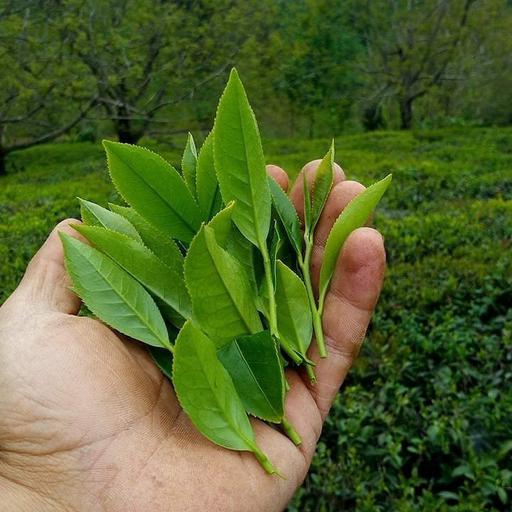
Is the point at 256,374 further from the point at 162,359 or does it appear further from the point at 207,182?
the point at 207,182

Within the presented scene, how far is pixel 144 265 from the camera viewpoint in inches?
55.3

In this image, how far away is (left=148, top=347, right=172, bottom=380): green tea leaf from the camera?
142 centimetres

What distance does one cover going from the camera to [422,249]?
4.34 m

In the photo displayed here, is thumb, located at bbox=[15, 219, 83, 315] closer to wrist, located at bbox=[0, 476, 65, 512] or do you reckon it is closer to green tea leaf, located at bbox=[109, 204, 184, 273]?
green tea leaf, located at bbox=[109, 204, 184, 273]

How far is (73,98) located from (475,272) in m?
8.94

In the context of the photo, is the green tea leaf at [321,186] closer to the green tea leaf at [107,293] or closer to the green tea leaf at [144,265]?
the green tea leaf at [144,265]

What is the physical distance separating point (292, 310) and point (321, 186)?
350 millimetres

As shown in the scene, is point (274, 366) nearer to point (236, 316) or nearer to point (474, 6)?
point (236, 316)

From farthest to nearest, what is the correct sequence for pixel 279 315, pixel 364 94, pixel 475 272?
pixel 364 94 → pixel 475 272 → pixel 279 315

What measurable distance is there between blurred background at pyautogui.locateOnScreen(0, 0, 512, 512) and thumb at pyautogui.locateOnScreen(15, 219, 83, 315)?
1143 mm

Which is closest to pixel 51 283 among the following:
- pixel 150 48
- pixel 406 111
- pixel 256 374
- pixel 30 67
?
pixel 256 374

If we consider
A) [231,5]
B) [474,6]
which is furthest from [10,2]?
[474,6]

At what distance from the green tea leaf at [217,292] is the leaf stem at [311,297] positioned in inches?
6.9

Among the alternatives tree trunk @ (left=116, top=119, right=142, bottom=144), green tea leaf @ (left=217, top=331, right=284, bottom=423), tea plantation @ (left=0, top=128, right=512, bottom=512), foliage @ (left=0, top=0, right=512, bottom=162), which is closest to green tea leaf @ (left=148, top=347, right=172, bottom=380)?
green tea leaf @ (left=217, top=331, right=284, bottom=423)
